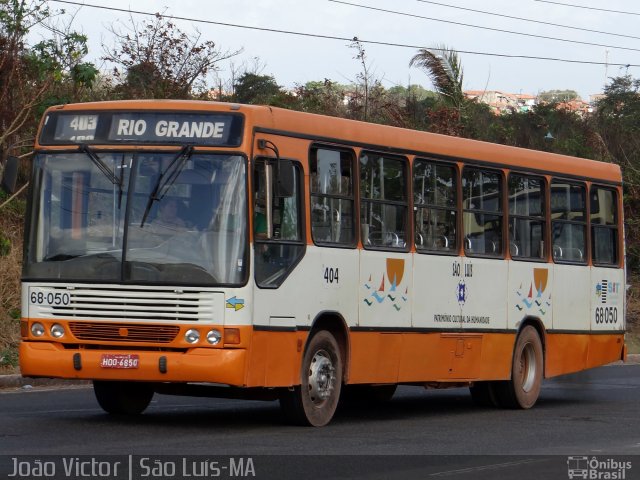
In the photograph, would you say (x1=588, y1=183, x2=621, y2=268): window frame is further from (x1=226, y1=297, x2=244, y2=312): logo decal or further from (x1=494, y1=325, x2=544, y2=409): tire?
(x1=226, y1=297, x2=244, y2=312): logo decal

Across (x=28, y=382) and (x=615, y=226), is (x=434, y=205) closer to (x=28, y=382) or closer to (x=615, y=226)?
(x=615, y=226)

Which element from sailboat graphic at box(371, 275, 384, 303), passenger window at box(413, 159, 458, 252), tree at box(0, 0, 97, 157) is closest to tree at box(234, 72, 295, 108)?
tree at box(0, 0, 97, 157)

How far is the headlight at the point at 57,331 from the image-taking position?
44.7ft

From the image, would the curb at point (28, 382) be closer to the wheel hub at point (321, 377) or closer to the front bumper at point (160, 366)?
the front bumper at point (160, 366)

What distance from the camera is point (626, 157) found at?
3828 cm

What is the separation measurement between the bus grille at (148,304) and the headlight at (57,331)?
193mm

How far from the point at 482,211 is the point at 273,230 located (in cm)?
451

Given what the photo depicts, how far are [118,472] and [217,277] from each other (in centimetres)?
337

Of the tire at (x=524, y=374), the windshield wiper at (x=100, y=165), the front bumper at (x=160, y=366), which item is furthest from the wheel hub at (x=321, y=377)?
the tire at (x=524, y=374)

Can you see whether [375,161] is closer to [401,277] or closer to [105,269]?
[401,277]

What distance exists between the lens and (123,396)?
1498cm

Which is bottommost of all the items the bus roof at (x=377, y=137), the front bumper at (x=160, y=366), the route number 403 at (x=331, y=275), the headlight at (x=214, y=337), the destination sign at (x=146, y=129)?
the front bumper at (x=160, y=366)

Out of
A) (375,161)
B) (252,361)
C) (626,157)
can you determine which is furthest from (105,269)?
(626,157)

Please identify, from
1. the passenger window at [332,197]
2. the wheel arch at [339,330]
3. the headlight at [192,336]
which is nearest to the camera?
the headlight at [192,336]
